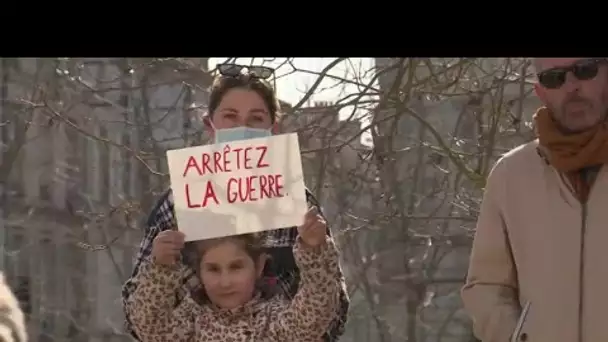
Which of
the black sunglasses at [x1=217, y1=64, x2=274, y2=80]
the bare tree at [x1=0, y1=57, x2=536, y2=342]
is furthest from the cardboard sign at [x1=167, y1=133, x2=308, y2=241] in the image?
the bare tree at [x1=0, y1=57, x2=536, y2=342]

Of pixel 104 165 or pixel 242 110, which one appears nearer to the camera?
pixel 242 110

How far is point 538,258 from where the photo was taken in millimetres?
1499

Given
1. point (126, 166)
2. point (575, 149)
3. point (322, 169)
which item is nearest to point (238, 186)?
point (575, 149)

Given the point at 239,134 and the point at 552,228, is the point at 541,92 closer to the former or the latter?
the point at 552,228

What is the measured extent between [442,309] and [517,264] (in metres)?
0.87

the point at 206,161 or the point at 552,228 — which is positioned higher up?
the point at 206,161

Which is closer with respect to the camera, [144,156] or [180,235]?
[180,235]

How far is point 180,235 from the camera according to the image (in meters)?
1.53

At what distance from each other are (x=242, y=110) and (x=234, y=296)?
30 centimetres

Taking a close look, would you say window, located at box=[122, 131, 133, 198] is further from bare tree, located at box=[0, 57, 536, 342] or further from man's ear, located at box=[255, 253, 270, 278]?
man's ear, located at box=[255, 253, 270, 278]

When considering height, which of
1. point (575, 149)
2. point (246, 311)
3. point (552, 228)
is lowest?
point (246, 311)

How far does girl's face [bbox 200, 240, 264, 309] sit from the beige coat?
1.13ft
